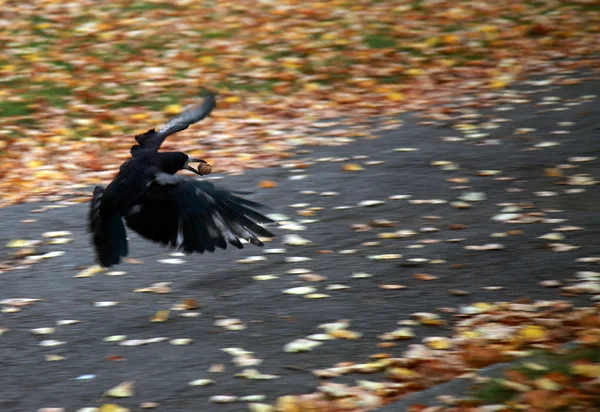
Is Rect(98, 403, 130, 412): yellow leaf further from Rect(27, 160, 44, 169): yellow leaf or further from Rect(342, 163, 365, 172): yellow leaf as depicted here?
Rect(27, 160, 44, 169): yellow leaf

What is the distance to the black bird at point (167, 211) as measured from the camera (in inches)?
199

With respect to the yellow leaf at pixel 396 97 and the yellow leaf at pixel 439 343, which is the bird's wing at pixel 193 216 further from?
the yellow leaf at pixel 396 97

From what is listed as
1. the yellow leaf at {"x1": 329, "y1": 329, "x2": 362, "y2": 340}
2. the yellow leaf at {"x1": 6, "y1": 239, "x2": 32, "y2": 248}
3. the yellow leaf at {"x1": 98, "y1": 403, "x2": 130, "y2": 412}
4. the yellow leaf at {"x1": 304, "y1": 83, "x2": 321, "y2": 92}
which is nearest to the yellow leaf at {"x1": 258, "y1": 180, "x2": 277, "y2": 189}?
the yellow leaf at {"x1": 6, "y1": 239, "x2": 32, "y2": 248}

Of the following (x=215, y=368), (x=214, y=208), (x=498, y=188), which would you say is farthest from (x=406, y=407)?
(x=498, y=188)

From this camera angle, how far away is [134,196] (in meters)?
5.21

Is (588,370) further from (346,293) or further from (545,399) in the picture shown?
(346,293)

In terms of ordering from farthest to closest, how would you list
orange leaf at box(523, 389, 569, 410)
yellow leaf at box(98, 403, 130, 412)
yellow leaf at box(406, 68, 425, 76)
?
yellow leaf at box(406, 68, 425, 76) < yellow leaf at box(98, 403, 130, 412) < orange leaf at box(523, 389, 569, 410)

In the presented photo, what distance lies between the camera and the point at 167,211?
5250mm

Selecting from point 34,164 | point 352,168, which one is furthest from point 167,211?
point 34,164

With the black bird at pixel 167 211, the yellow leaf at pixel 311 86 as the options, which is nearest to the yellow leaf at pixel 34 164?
the yellow leaf at pixel 311 86

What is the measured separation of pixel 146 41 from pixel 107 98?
160 cm

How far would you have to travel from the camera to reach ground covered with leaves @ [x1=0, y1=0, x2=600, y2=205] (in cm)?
888

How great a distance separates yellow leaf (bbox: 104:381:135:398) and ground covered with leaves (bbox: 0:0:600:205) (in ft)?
11.7

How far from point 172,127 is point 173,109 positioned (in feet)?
12.3
